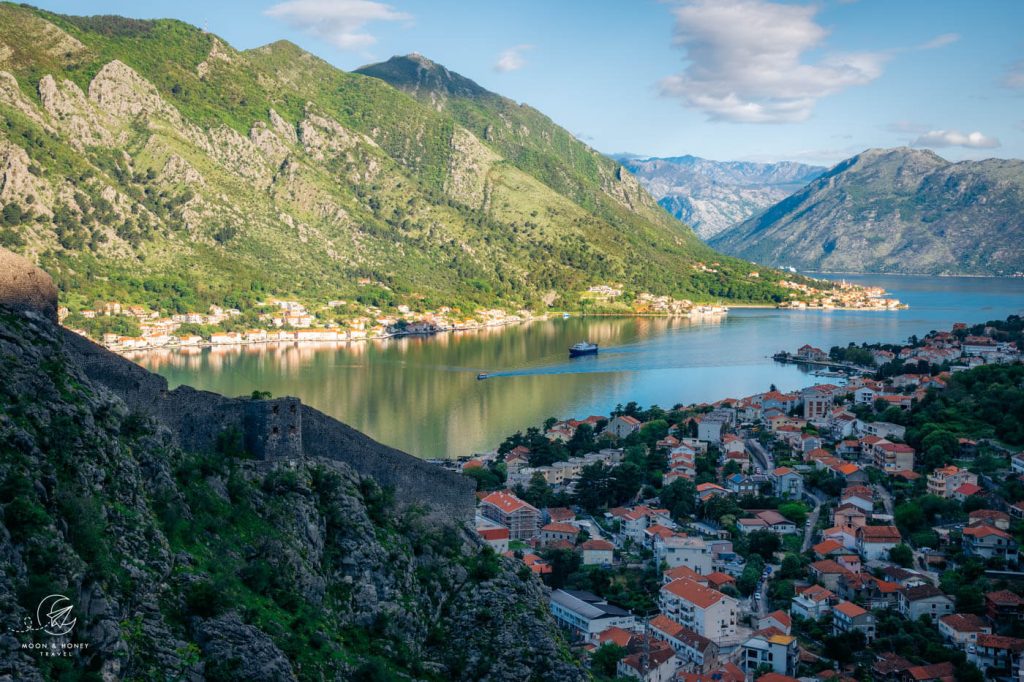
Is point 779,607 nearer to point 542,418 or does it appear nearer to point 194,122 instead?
point 542,418

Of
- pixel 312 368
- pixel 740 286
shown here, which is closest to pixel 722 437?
pixel 312 368

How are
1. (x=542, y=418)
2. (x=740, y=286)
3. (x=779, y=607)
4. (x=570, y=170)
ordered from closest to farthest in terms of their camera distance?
(x=779, y=607)
(x=542, y=418)
(x=740, y=286)
(x=570, y=170)

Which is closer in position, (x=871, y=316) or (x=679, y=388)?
(x=679, y=388)

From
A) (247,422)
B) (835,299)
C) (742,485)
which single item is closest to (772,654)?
(247,422)

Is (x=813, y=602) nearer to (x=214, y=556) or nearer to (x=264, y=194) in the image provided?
(x=214, y=556)

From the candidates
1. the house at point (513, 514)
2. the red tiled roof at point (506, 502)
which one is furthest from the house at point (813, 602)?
the red tiled roof at point (506, 502)

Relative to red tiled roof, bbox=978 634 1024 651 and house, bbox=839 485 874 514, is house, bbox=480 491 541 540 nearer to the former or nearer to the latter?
house, bbox=839 485 874 514

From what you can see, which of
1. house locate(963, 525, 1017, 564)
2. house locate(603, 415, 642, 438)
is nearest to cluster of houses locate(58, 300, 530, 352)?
house locate(603, 415, 642, 438)
